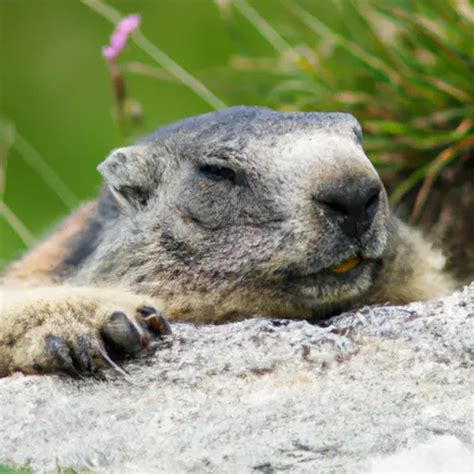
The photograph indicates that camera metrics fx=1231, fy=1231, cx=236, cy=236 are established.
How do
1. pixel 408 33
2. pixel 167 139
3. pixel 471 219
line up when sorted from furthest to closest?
pixel 408 33 → pixel 471 219 → pixel 167 139

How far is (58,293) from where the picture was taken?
15.9 feet

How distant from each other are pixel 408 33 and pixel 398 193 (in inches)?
51.0

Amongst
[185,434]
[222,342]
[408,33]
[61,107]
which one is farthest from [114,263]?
[61,107]

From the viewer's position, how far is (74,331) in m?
4.47

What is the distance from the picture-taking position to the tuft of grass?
7.63 m

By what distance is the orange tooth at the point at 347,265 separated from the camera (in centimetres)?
520

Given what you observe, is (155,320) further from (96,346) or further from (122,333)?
(96,346)

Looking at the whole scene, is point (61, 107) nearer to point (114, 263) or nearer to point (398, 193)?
point (398, 193)

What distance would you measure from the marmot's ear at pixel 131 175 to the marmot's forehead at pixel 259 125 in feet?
0.60

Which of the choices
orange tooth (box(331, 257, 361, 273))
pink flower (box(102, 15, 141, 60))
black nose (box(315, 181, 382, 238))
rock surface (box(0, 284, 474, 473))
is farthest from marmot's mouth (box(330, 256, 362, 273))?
pink flower (box(102, 15, 141, 60))

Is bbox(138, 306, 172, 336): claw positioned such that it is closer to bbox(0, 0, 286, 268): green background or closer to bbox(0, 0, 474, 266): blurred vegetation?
bbox(0, 0, 474, 266): blurred vegetation

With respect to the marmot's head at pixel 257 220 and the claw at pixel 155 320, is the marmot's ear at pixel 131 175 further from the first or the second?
the claw at pixel 155 320

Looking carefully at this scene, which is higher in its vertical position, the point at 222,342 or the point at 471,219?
the point at 222,342

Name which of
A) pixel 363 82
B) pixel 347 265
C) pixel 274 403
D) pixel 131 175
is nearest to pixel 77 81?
pixel 363 82
